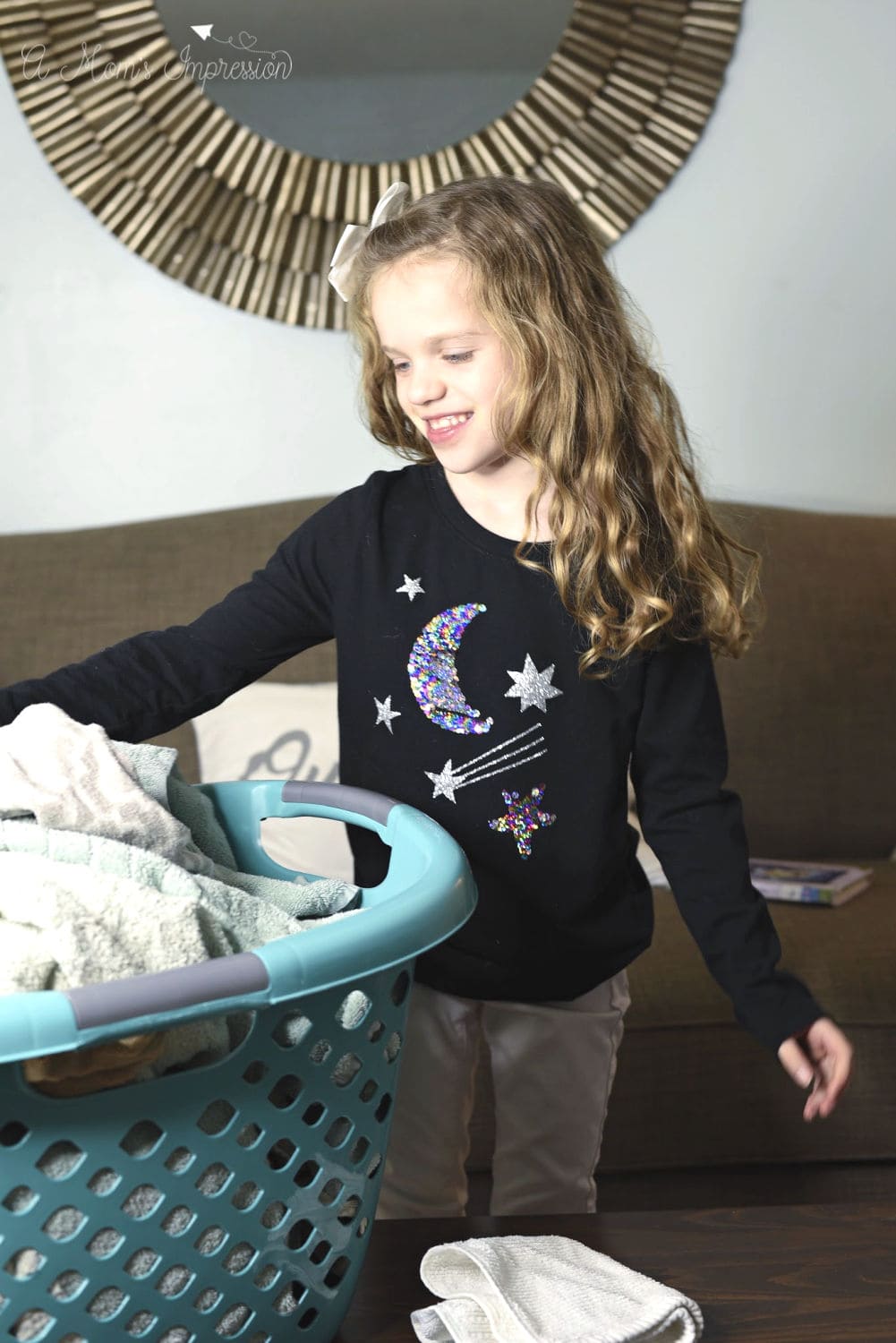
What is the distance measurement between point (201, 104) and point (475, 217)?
1.28 meters

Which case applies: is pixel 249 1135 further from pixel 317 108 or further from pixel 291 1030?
pixel 317 108

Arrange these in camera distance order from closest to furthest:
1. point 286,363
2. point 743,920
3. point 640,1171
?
point 743,920, point 640,1171, point 286,363

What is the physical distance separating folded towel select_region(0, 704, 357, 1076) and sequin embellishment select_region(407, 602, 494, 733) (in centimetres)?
24

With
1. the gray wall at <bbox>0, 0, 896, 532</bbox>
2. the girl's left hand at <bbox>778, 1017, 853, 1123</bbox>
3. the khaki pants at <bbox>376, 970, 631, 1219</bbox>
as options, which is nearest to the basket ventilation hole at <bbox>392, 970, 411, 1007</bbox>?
the girl's left hand at <bbox>778, 1017, 853, 1123</bbox>

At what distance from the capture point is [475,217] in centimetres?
105

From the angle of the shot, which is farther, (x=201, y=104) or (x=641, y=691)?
(x=201, y=104)

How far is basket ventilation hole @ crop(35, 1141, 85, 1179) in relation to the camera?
495mm

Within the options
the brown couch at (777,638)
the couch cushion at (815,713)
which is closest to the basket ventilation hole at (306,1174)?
the brown couch at (777,638)

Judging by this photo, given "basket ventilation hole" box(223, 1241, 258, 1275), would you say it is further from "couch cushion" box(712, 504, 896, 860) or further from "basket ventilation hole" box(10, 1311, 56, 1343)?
"couch cushion" box(712, 504, 896, 860)

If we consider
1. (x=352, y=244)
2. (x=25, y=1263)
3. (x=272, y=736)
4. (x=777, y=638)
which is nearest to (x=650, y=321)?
(x=777, y=638)

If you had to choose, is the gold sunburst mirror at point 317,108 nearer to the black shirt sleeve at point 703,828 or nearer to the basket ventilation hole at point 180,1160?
the black shirt sleeve at point 703,828

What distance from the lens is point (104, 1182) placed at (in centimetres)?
51

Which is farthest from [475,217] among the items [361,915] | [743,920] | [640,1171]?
[640,1171]

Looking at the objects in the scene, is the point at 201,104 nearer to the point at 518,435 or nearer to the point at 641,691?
the point at 518,435
